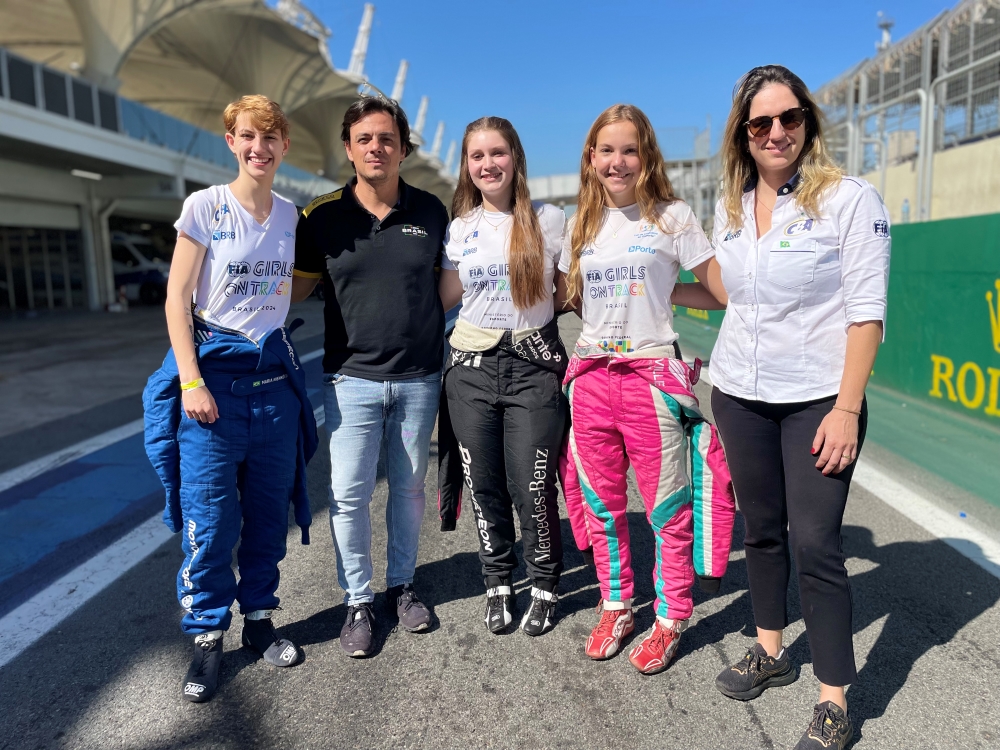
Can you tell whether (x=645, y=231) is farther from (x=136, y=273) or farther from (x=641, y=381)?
(x=136, y=273)

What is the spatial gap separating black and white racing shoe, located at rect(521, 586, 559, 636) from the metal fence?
6481 millimetres

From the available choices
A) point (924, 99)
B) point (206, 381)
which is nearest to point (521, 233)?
point (206, 381)

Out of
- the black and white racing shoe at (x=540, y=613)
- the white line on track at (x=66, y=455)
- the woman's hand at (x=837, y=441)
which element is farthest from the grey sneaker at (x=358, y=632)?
the white line on track at (x=66, y=455)

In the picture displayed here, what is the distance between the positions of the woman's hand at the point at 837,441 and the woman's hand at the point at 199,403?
6.67ft

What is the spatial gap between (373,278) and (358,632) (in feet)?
4.63

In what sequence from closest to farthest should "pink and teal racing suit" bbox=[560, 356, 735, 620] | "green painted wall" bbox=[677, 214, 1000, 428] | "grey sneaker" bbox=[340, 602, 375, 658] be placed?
"pink and teal racing suit" bbox=[560, 356, 735, 620] < "grey sneaker" bbox=[340, 602, 375, 658] < "green painted wall" bbox=[677, 214, 1000, 428]

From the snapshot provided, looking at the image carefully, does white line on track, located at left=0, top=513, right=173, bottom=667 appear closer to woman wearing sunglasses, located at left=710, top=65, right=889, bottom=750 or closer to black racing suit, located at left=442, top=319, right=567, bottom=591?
black racing suit, located at left=442, top=319, right=567, bottom=591

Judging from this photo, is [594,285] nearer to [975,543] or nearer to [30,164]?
[975,543]

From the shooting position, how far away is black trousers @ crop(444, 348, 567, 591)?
9.23 ft

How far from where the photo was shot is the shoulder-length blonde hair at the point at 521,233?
8.91 feet

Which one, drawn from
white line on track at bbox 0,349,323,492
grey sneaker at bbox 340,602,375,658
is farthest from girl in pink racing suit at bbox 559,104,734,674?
white line on track at bbox 0,349,323,492

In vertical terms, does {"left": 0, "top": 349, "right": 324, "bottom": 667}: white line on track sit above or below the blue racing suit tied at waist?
below

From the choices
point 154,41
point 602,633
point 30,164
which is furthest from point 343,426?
point 154,41

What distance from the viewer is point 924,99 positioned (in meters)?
7.26
